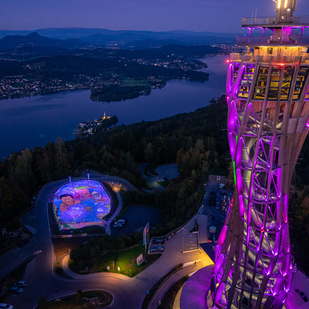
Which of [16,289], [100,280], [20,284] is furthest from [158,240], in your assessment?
[16,289]

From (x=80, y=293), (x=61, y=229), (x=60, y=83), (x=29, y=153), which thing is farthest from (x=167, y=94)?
(x=80, y=293)

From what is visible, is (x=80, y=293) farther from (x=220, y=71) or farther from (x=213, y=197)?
(x=220, y=71)

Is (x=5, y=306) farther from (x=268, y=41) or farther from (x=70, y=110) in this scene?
(x=70, y=110)

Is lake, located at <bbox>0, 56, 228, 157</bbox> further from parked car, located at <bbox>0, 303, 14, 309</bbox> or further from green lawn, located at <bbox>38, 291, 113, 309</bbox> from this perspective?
green lawn, located at <bbox>38, 291, 113, 309</bbox>

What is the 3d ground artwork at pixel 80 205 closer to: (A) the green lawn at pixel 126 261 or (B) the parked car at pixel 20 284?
(A) the green lawn at pixel 126 261

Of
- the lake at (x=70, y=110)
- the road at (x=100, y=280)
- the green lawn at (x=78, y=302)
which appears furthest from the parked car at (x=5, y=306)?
the lake at (x=70, y=110)
